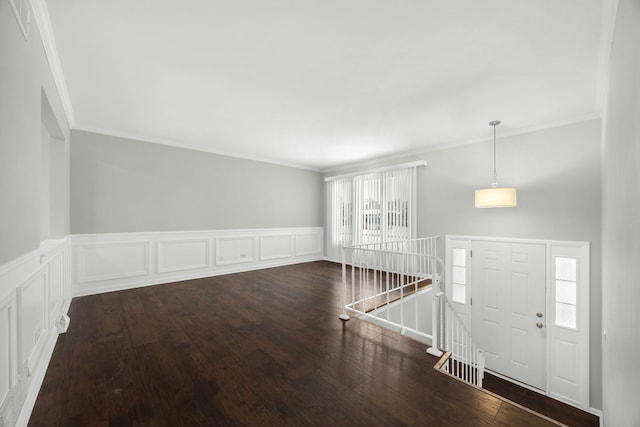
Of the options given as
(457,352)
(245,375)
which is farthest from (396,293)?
(245,375)

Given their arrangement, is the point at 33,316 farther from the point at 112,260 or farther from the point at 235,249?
the point at 235,249

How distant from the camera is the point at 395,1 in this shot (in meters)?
1.55

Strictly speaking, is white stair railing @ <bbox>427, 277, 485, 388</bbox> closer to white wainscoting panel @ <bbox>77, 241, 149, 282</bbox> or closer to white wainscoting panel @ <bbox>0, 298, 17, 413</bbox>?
white wainscoting panel @ <bbox>0, 298, 17, 413</bbox>

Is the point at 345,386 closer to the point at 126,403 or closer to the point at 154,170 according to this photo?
the point at 126,403

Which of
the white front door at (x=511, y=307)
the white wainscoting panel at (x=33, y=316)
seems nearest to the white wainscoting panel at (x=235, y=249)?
the white wainscoting panel at (x=33, y=316)

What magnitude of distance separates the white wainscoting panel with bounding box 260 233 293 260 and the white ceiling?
9.09ft

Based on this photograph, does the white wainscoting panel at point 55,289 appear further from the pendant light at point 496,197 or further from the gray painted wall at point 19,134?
the pendant light at point 496,197

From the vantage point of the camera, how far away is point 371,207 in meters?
5.66

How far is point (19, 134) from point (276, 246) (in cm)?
476

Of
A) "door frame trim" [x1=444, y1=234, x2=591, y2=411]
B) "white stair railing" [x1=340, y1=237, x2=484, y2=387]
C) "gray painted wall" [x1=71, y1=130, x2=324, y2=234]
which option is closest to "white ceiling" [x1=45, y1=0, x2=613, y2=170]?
"gray painted wall" [x1=71, y1=130, x2=324, y2=234]

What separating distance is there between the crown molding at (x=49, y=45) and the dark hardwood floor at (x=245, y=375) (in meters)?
2.53

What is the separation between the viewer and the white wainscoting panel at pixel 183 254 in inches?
175

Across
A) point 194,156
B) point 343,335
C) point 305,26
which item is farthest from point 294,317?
point 194,156

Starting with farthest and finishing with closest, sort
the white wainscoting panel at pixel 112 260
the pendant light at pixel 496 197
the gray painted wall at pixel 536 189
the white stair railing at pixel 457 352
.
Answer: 1. the white wainscoting panel at pixel 112 260
2. the pendant light at pixel 496 197
3. the gray painted wall at pixel 536 189
4. the white stair railing at pixel 457 352
